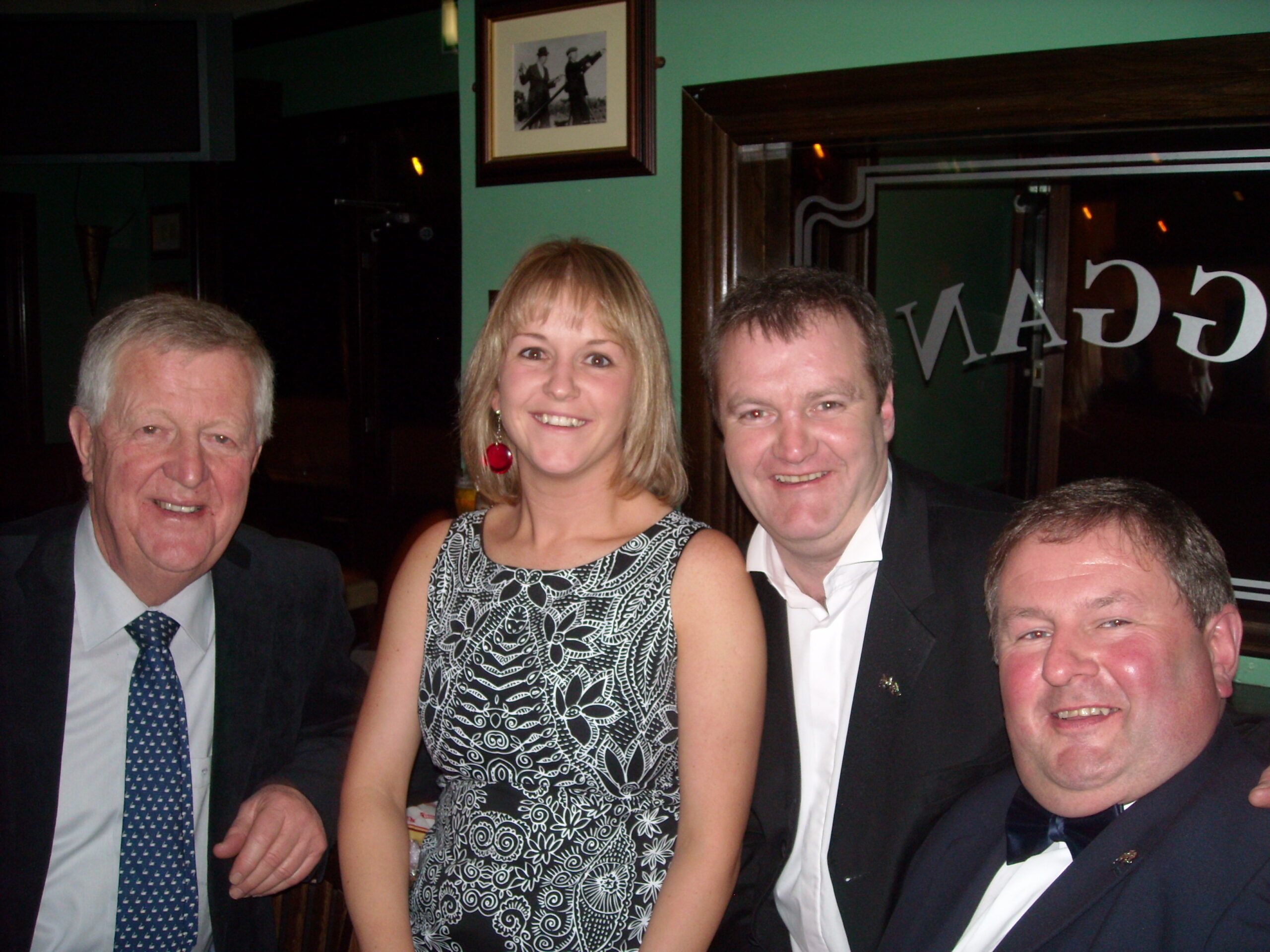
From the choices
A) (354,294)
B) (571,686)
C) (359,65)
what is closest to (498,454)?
(571,686)

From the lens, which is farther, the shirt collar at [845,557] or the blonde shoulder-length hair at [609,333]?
the shirt collar at [845,557]

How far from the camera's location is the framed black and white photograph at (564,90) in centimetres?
264

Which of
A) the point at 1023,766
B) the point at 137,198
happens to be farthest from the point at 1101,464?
the point at 137,198

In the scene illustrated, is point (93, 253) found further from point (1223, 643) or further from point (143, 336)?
point (1223, 643)

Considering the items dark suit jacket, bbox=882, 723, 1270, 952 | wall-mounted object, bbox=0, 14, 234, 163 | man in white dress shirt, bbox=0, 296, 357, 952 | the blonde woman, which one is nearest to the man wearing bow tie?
dark suit jacket, bbox=882, 723, 1270, 952

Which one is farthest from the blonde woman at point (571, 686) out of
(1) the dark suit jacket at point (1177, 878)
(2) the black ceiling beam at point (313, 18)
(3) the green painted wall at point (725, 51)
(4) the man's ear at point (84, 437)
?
(2) the black ceiling beam at point (313, 18)

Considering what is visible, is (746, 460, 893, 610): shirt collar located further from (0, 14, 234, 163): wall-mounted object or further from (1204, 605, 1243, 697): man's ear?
(0, 14, 234, 163): wall-mounted object

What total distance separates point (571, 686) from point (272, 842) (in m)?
0.61

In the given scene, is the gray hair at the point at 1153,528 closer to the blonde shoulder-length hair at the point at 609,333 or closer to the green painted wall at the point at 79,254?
the blonde shoulder-length hair at the point at 609,333

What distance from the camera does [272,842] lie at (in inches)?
65.2

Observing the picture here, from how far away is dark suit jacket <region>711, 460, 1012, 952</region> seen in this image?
160 cm

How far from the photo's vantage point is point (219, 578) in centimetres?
182

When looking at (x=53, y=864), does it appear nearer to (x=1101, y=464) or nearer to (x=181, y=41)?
(x=181, y=41)

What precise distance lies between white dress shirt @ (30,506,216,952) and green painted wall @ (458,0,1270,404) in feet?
5.01
